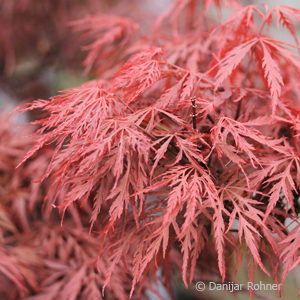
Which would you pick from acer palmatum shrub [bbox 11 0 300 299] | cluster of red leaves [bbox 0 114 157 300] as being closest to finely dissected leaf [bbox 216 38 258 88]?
acer palmatum shrub [bbox 11 0 300 299]

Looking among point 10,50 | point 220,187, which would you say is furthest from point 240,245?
point 10,50

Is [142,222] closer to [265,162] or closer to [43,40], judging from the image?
[265,162]

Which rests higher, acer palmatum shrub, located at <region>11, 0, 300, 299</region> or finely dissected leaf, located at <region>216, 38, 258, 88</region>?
finely dissected leaf, located at <region>216, 38, 258, 88</region>

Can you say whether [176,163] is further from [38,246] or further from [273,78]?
[38,246]

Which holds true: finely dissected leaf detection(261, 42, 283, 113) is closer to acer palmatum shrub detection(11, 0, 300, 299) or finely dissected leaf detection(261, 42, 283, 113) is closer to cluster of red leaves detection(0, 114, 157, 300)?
acer palmatum shrub detection(11, 0, 300, 299)

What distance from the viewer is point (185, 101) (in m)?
→ 0.47

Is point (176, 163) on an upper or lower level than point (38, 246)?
upper

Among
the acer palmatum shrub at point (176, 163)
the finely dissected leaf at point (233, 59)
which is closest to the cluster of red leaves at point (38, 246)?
the acer palmatum shrub at point (176, 163)

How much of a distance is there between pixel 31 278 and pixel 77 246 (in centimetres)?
13

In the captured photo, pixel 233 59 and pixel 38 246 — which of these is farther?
pixel 38 246

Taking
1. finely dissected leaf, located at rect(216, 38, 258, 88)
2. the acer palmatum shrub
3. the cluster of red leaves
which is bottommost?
the cluster of red leaves

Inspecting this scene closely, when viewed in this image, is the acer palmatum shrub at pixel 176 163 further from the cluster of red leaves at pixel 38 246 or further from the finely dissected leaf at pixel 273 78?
the cluster of red leaves at pixel 38 246

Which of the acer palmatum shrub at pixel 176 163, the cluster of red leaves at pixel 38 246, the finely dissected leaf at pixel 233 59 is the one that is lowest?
the cluster of red leaves at pixel 38 246

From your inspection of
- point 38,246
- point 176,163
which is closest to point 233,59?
point 176,163
